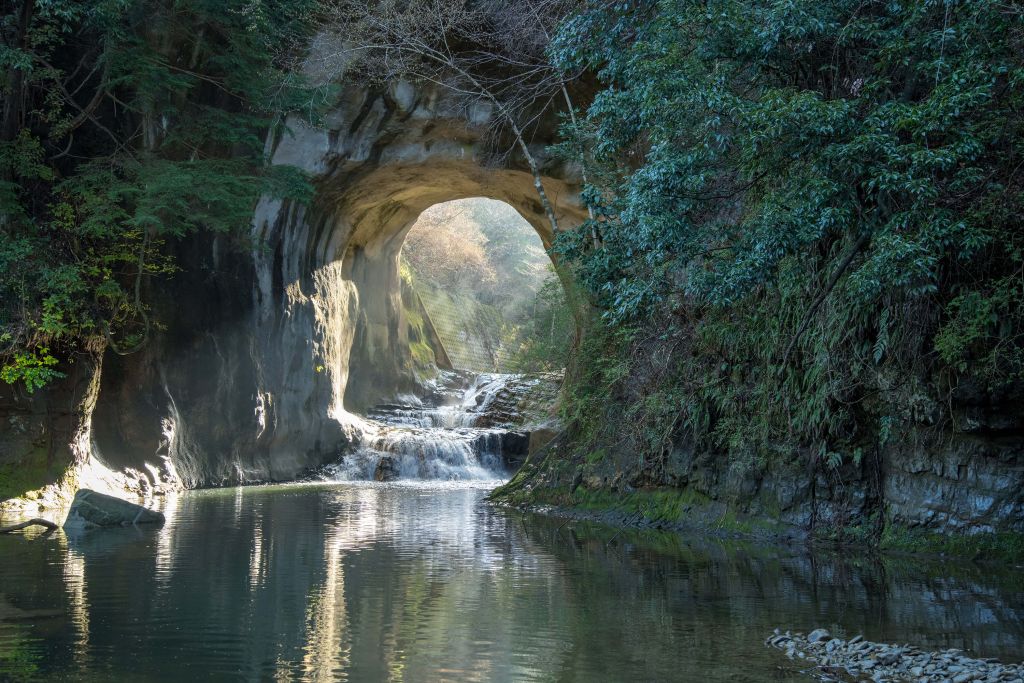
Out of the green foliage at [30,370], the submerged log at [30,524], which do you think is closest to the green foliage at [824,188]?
the submerged log at [30,524]

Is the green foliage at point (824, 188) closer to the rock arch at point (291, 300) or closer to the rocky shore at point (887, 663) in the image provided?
the rocky shore at point (887, 663)

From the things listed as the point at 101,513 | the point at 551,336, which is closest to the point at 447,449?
the point at 551,336

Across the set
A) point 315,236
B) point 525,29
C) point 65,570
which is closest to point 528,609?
point 65,570

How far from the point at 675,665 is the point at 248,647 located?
2.73 meters

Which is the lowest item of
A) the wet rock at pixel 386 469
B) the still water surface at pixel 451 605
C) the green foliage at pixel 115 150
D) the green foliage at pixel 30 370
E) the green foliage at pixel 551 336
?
the still water surface at pixel 451 605

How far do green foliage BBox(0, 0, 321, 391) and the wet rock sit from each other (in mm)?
7442

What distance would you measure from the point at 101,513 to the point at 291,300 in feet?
33.3

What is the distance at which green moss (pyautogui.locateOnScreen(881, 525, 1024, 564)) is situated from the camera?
967cm

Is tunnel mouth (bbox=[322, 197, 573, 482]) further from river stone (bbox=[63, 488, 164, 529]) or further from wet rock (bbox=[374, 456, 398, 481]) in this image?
river stone (bbox=[63, 488, 164, 529])

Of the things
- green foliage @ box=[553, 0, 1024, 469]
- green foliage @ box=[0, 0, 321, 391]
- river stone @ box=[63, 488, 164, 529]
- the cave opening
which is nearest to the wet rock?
green foliage @ box=[0, 0, 321, 391]

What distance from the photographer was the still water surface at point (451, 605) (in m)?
5.92

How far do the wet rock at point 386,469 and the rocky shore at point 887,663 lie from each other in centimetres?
1759

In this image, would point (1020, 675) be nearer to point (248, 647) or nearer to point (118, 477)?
point (248, 647)

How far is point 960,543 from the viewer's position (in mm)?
10016
